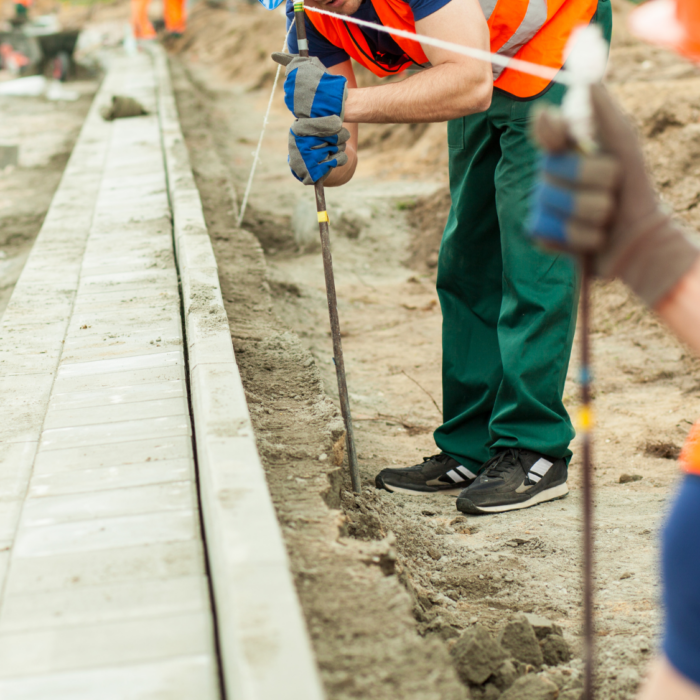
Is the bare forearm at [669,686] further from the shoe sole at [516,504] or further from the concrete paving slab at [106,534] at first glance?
the shoe sole at [516,504]

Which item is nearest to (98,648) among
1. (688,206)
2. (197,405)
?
(197,405)

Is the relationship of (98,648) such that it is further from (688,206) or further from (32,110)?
(32,110)

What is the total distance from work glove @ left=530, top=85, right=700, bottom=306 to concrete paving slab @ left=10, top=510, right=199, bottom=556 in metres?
1.29

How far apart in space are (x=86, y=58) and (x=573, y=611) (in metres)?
21.2

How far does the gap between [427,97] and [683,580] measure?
5.97 feet

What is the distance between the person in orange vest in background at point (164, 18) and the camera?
21.8 metres

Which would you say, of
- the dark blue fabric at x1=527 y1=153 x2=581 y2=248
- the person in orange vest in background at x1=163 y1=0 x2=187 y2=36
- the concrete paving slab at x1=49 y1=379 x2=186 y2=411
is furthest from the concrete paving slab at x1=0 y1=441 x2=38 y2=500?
the person in orange vest in background at x1=163 y1=0 x2=187 y2=36

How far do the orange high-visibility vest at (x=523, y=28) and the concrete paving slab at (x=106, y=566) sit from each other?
1809 mm

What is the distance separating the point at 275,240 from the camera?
6398 millimetres

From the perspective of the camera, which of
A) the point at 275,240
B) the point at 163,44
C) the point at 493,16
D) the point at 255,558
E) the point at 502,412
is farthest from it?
the point at 163,44

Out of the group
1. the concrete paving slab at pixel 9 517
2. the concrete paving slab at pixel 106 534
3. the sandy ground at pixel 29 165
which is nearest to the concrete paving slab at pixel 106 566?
the concrete paving slab at pixel 106 534

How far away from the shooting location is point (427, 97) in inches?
97.7

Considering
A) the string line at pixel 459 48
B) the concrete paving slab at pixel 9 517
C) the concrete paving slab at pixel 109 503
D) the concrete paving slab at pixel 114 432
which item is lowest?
the concrete paving slab at pixel 9 517

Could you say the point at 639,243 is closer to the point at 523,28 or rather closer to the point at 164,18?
the point at 523,28
